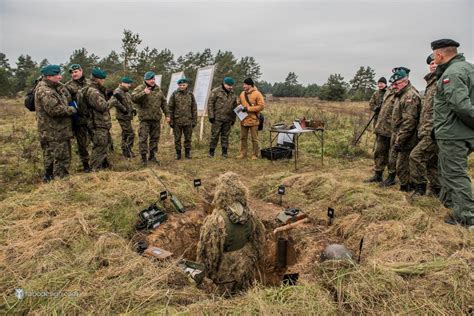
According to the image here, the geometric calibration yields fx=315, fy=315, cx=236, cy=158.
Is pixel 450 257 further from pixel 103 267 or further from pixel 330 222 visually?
pixel 103 267

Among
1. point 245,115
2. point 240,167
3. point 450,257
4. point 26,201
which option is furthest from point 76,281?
point 245,115

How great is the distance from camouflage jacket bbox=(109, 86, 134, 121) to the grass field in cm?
141

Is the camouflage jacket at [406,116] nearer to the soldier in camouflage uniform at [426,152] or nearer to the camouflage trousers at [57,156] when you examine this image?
the soldier in camouflage uniform at [426,152]

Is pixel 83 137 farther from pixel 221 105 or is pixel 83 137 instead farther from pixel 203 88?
pixel 203 88

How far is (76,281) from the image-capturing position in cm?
245

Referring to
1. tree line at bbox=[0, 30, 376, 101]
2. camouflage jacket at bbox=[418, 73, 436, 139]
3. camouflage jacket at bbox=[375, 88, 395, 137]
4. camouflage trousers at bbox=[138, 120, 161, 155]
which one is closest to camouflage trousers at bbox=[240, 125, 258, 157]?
camouflage trousers at bbox=[138, 120, 161, 155]

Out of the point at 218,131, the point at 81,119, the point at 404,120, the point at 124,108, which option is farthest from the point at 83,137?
the point at 404,120

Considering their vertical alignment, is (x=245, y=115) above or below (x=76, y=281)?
above

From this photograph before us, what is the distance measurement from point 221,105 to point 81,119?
318 centimetres

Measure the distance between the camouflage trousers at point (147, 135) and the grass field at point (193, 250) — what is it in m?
0.72

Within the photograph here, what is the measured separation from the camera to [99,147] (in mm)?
5750

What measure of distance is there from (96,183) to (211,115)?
3.58m

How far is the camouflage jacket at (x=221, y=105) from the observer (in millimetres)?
7602

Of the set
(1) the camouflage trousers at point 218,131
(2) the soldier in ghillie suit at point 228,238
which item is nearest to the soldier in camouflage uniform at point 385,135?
(2) the soldier in ghillie suit at point 228,238
